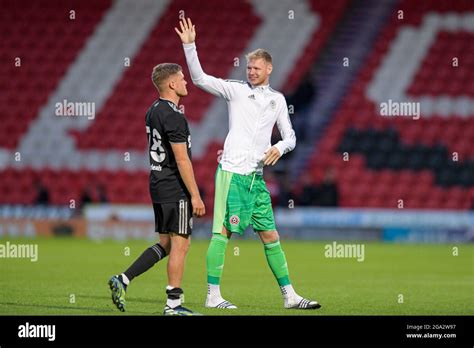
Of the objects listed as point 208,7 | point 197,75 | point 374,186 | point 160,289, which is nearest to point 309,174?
point 374,186

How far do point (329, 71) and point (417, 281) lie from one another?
533 inches

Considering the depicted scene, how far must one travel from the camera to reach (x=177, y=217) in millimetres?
8625

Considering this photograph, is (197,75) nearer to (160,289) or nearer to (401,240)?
(160,289)

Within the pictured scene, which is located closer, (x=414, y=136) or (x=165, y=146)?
(x=165, y=146)

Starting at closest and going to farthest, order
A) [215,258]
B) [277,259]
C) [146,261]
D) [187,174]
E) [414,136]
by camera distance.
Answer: [187,174], [146,261], [215,258], [277,259], [414,136]

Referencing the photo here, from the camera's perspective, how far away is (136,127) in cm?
2509

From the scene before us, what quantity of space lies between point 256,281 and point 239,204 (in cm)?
371

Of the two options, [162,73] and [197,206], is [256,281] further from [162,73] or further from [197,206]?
[162,73]

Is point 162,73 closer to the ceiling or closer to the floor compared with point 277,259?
closer to the ceiling

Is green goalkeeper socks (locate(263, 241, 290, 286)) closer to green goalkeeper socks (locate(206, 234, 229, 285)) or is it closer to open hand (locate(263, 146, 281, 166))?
green goalkeeper socks (locate(206, 234, 229, 285))

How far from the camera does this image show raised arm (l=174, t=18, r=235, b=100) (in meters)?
8.83

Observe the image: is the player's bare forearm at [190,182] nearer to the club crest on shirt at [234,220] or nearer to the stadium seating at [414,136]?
the club crest on shirt at [234,220]

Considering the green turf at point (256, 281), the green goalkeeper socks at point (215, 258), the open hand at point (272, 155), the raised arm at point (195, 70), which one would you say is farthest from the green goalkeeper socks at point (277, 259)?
the raised arm at point (195, 70)

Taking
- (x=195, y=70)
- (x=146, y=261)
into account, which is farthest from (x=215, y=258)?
(x=195, y=70)
